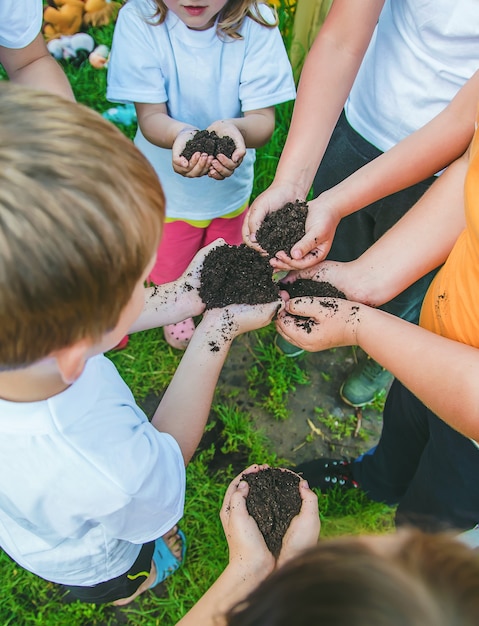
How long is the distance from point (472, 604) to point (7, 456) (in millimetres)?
961

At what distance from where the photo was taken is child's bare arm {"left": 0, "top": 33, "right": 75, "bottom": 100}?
2.06m

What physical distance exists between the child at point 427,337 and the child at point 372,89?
0.24 metres

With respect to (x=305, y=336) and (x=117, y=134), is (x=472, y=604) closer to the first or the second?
(x=117, y=134)

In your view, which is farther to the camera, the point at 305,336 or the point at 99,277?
the point at 305,336

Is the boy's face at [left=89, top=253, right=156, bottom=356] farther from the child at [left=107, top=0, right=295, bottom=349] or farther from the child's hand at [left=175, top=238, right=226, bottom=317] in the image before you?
the child at [left=107, top=0, right=295, bottom=349]

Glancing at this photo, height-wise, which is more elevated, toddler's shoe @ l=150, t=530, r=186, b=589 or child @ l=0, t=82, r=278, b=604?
child @ l=0, t=82, r=278, b=604

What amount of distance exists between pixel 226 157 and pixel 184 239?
694mm

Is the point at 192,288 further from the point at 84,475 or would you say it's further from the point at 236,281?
the point at 84,475

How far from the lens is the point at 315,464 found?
2.56 metres

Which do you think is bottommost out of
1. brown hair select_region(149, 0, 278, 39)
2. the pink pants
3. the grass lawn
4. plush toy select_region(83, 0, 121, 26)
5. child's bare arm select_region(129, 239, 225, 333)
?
the grass lawn

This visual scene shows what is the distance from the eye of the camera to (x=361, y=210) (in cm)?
230

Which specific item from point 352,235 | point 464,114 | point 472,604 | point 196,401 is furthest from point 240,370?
point 472,604

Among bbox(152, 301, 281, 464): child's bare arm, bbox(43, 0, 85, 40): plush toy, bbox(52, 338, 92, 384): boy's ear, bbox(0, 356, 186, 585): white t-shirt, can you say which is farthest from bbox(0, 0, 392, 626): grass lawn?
bbox(43, 0, 85, 40): plush toy

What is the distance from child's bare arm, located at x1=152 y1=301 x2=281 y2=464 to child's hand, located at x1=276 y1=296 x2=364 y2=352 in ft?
0.65
